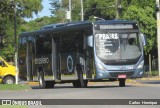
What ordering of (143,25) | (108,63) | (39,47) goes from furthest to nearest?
(143,25) < (39,47) < (108,63)

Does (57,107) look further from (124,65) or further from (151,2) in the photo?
(151,2)

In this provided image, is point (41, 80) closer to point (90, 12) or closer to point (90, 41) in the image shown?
point (90, 41)

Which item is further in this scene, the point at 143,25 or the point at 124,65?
the point at 143,25

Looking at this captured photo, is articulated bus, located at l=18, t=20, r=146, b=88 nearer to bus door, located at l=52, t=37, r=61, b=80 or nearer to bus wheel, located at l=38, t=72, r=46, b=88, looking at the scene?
bus door, located at l=52, t=37, r=61, b=80

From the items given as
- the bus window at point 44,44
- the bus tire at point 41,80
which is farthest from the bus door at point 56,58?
the bus tire at point 41,80

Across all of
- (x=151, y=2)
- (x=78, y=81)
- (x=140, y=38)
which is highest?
(x=151, y=2)

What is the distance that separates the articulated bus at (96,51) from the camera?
28688 millimetres

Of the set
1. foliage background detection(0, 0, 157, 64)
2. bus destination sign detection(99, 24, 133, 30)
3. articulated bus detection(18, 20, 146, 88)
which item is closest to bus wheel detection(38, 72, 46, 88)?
articulated bus detection(18, 20, 146, 88)

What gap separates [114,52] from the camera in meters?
28.7

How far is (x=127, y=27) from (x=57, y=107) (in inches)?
493

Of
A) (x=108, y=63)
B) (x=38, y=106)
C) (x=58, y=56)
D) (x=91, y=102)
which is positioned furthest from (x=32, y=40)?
(x=38, y=106)

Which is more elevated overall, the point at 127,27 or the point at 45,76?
the point at 127,27

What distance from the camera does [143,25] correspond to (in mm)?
61969

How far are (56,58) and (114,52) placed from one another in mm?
4514
